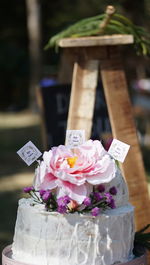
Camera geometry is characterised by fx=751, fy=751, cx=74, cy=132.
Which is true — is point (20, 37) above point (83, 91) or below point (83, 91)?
below

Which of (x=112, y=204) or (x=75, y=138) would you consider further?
(x=75, y=138)

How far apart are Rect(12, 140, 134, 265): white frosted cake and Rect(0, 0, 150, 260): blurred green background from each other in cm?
317

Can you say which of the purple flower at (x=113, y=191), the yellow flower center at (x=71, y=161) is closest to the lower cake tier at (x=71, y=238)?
the purple flower at (x=113, y=191)

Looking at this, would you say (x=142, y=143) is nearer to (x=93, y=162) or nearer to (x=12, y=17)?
(x=93, y=162)

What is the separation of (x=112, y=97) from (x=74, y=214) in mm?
1975

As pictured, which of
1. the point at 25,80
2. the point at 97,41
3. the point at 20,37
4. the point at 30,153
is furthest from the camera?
the point at 20,37

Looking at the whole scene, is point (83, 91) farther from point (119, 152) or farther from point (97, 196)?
point (97, 196)

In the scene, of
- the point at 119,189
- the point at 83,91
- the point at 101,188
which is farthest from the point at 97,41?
the point at 101,188

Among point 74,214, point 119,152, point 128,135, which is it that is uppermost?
point 119,152

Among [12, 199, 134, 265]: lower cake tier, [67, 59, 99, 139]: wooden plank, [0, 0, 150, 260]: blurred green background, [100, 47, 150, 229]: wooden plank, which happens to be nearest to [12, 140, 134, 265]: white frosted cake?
[12, 199, 134, 265]: lower cake tier

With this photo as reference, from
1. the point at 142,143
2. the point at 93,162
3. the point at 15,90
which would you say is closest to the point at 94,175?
the point at 93,162

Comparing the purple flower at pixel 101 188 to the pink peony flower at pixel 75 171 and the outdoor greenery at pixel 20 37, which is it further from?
the outdoor greenery at pixel 20 37

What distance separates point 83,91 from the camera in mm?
5605

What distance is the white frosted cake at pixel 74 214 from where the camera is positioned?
360cm
